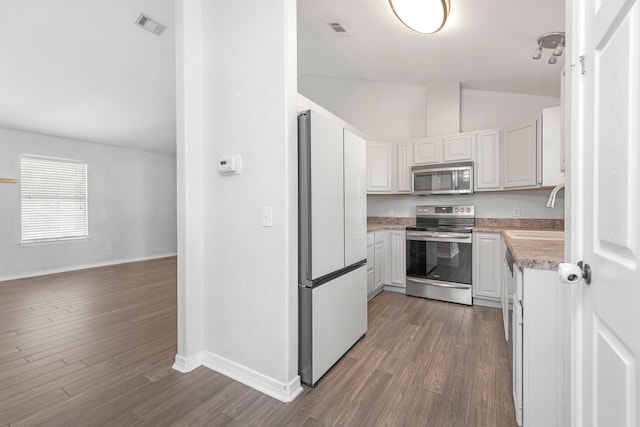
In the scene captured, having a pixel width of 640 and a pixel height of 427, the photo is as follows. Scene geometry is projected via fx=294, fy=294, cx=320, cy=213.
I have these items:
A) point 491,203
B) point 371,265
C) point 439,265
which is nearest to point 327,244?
point 371,265

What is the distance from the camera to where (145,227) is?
6898 millimetres

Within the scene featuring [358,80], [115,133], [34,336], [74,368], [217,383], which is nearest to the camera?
[217,383]

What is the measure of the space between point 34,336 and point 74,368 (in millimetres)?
990

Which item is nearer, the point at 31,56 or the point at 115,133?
the point at 31,56

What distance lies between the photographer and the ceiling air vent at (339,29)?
2969 millimetres

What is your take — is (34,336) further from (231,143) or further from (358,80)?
(358,80)

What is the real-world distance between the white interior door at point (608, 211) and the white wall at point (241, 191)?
4.47 ft

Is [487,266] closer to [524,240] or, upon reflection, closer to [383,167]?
[524,240]

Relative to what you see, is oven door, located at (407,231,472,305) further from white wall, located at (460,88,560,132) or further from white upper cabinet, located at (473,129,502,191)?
white wall, located at (460,88,560,132)

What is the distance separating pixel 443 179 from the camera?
382cm

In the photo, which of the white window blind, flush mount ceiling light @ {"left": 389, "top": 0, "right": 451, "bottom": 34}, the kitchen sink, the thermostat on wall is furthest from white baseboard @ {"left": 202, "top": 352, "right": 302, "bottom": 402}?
the white window blind

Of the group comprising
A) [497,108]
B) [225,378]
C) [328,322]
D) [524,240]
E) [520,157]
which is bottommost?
[225,378]

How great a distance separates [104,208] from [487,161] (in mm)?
7047

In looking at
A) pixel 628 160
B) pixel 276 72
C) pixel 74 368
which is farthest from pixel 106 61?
pixel 628 160
